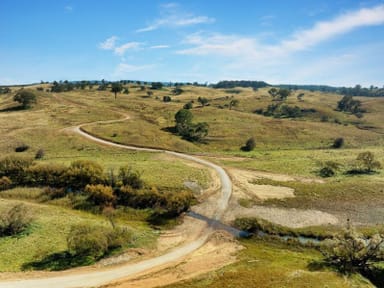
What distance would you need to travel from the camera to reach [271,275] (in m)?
28.5

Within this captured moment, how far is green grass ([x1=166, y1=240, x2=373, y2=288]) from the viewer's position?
1078 inches

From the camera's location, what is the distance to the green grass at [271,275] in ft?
89.8

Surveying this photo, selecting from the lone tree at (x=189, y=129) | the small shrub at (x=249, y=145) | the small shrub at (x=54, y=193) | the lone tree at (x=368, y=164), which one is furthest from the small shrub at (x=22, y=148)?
the lone tree at (x=368, y=164)

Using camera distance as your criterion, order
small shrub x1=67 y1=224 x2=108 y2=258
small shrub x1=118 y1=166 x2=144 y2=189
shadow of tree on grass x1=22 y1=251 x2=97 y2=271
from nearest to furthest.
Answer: shadow of tree on grass x1=22 y1=251 x2=97 y2=271 → small shrub x1=67 y1=224 x2=108 y2=258 → small shrub x1=118 y1=166 x2=144 y2=189

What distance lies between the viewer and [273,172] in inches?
2486

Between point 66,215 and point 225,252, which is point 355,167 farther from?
point 66,215

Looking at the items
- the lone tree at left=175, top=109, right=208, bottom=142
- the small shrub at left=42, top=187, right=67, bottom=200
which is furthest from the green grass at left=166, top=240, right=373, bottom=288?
the lone tree at left=175, top=109, right=208, bottom=142

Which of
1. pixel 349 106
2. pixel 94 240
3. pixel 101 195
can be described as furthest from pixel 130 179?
pixel 349 106

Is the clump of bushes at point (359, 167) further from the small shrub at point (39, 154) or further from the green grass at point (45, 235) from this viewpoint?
the small shrub at point (39, 154)

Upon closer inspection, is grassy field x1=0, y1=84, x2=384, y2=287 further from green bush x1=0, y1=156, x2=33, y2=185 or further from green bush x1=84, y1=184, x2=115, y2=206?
green bush x1=0, y1=156, x2=33, y2=185

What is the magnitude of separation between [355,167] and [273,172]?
19017 mm

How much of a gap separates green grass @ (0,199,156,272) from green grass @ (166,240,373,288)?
10369 mm

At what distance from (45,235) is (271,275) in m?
26.4

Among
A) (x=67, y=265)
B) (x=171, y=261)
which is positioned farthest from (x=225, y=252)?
(x=67, y=265)
